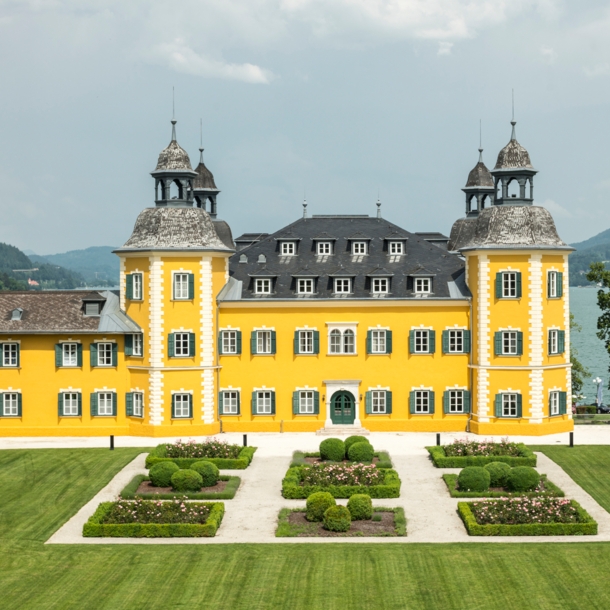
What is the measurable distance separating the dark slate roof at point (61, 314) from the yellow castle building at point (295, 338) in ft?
0.36

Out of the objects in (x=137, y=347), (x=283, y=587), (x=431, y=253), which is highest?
(x=431, y=253)

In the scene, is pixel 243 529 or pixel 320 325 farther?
pixel 320 325

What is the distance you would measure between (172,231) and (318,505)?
24383 millimetres

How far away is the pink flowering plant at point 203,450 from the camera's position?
51.9 m

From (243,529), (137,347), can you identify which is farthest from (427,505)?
(137,347)

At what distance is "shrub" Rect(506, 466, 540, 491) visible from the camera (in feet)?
147

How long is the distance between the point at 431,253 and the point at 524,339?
801 centimetres

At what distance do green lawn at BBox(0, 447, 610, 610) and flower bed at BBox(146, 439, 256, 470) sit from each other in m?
11.0

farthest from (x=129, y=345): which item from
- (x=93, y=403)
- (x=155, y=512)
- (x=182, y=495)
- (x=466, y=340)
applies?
(x=155, y=512)

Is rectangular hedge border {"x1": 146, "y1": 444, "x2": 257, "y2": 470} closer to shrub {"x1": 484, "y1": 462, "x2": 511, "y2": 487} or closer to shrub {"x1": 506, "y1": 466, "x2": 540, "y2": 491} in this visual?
shrub {"x1": 484, "y1": 462, "x2": 511, "y2": 487}

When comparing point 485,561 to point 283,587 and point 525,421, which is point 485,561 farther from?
point 525,421

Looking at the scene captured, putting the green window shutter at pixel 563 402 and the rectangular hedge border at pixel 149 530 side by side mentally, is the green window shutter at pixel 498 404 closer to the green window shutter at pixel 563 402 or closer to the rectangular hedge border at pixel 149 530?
the green window shutter at pixel 563 402

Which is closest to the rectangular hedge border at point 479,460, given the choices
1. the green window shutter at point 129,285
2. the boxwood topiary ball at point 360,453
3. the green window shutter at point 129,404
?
the boxwood topiary ball at point 360,453

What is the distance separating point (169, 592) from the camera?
107 feet
